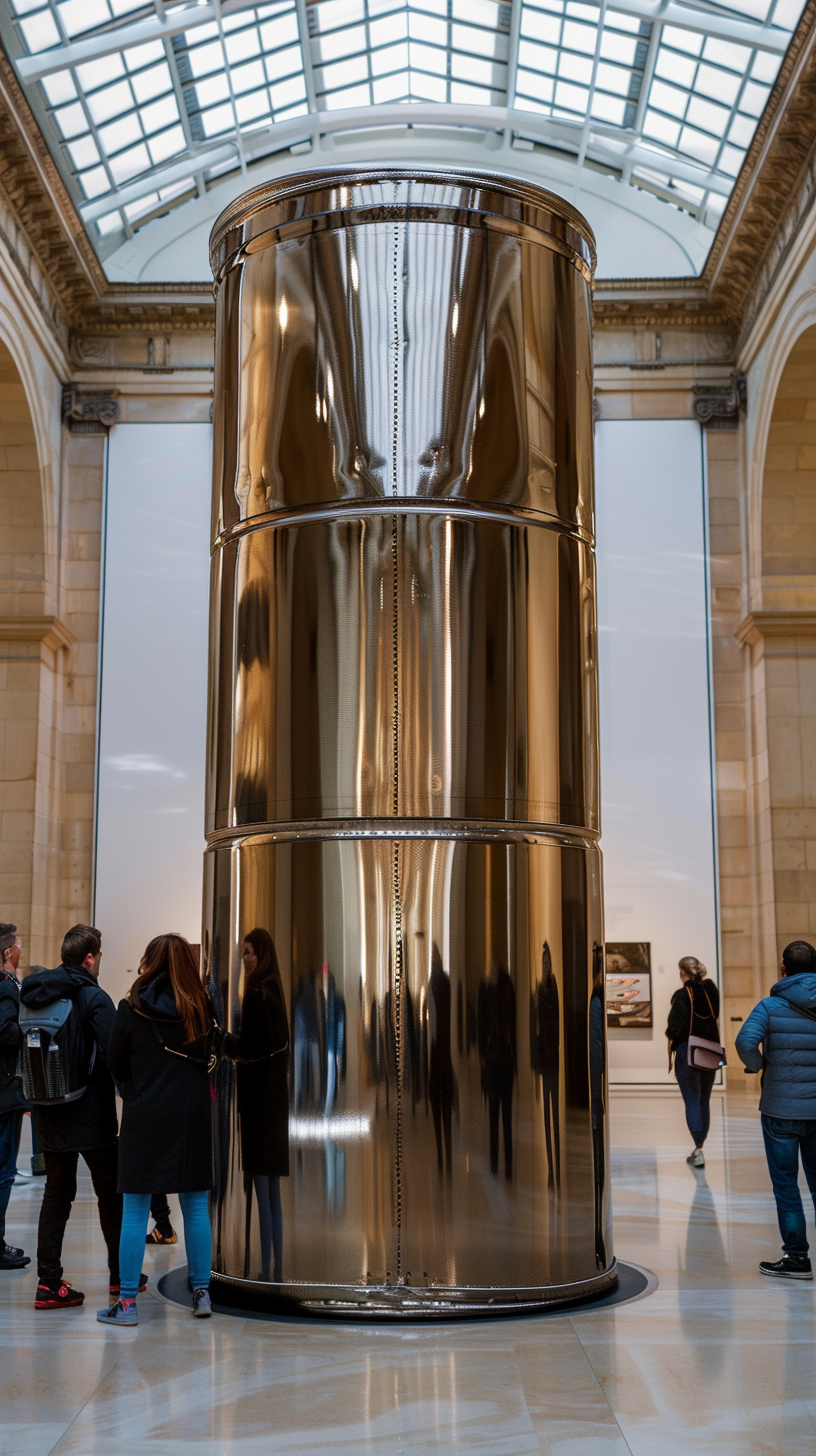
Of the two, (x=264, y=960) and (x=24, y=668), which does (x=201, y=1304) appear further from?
(x=24, y=668)

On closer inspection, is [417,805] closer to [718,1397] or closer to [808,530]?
[718,1397]

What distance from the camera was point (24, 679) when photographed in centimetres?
2042

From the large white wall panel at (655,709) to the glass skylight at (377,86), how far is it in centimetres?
438

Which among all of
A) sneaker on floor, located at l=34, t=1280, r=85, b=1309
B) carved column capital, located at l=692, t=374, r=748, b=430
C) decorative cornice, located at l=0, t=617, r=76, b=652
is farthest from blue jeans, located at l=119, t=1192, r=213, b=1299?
carved column capital, located at l=692, t=374, r=748, b=430

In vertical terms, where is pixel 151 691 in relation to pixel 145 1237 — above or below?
above

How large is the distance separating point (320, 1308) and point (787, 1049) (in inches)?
109

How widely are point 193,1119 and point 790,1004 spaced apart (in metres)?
3.22

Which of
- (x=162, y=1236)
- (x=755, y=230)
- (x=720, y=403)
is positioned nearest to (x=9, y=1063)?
(x=162, y=1236)

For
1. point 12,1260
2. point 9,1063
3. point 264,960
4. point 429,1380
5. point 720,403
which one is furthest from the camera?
point 720,403

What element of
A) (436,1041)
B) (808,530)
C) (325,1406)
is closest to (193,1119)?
(436,1041)

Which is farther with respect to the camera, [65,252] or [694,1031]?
[65,252]

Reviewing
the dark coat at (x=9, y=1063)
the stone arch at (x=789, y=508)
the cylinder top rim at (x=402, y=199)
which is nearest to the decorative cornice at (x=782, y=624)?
the stone arch at (x=789, y=508)

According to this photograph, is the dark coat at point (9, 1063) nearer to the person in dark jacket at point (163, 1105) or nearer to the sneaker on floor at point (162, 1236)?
the sneaker on floor at point (162, 1236)

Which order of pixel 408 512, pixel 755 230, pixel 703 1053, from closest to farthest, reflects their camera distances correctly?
pixel 408 512, pixel 703 1053, pixel 755 230
